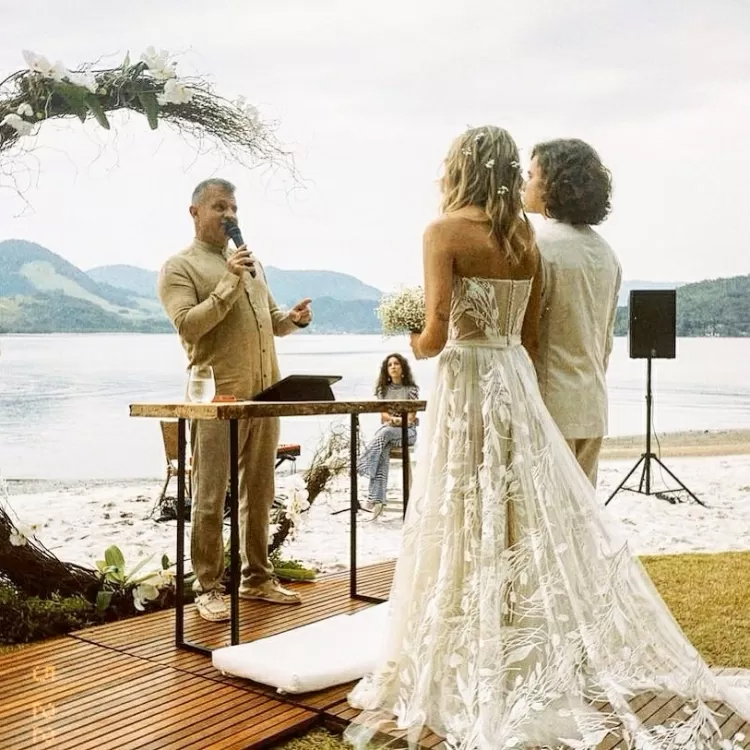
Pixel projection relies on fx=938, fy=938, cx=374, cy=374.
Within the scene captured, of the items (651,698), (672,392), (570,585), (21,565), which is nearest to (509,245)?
(570,585)

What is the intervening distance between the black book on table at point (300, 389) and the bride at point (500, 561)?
0.61 m

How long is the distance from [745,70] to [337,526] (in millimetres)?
4433

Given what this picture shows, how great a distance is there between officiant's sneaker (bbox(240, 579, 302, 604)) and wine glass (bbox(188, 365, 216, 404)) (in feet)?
3.45

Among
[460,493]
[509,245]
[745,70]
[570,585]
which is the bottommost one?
[570,585]

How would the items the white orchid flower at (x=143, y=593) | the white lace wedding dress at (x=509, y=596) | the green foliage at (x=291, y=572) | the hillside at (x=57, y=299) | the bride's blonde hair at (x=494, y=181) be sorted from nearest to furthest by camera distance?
the white lace wedding dress at (x=509, y=596), the bride's blonde hair at (x=494, y=181), the white orchid flower at (x=143, y=593), the green foliage at (x=291, y=572), the hillside at (x=57, y=299)

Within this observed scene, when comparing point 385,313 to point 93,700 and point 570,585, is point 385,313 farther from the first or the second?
point 93,700

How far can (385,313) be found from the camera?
2785mm

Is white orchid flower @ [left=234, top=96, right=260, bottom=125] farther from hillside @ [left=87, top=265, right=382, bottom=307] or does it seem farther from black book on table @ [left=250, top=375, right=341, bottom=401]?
hillside @ [left=87, top=265, right=382, bottom=307]

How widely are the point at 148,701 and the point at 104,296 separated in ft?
15.8

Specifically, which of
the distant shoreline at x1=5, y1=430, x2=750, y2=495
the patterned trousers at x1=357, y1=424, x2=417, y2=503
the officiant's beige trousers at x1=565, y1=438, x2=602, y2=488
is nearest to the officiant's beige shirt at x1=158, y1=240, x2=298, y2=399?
the officiant's beige trousers at x1=565, y1=438, x2=602, y2=488

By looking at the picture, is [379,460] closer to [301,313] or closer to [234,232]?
[301,313]

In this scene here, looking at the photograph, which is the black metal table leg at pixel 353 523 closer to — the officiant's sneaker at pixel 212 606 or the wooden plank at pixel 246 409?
the wooden plank at pixel 246 409

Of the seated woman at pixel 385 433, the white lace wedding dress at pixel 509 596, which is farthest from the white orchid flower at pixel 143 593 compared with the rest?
the seated woman at pixel 385 433

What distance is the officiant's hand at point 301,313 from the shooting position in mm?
3648
